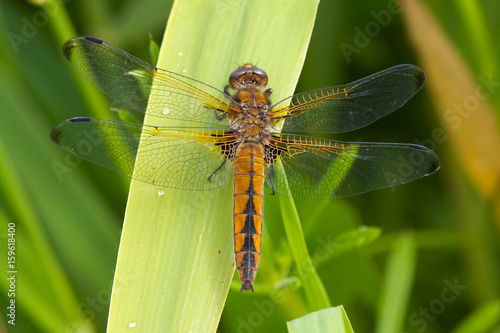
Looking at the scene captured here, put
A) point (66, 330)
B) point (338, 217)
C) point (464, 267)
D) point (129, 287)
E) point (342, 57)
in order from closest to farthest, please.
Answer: point (129, 287) < point (66, 330) < point (338, 217) < point (464, 267) < point (342, 57)

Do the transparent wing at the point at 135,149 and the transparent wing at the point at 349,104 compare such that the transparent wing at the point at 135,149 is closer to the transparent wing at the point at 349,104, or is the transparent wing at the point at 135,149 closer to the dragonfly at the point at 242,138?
the dragonfly at the point at 242,138

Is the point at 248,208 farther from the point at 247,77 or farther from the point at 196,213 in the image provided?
the point at 247,77

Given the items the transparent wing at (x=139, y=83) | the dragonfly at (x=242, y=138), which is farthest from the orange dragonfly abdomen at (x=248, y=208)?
the transparent wing at (x=139, y=83)

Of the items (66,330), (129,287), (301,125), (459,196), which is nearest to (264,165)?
(301,125)

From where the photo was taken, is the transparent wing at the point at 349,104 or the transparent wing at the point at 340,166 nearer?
the transparent wing at the point at 340,166

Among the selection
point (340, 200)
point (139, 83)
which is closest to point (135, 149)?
point (139, 83)

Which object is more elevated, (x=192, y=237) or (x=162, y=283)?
(x=192, y=237)

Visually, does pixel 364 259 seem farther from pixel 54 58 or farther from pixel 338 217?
pixel 54 58
